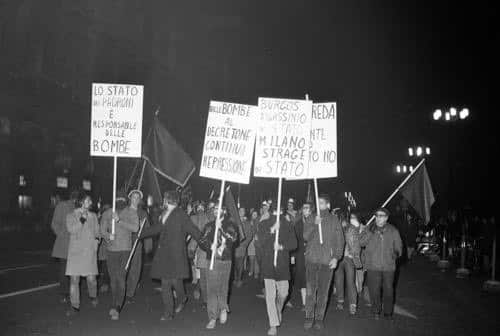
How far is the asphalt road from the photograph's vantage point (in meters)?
9.62

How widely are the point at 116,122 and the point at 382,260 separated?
17.5ft

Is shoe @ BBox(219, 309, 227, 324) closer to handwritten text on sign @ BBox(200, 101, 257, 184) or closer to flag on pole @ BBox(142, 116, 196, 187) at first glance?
handwritten text on sign @ BBox(200, 101, 257, 184)

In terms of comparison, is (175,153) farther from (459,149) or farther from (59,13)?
(59,13)

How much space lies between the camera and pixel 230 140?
36.1ft

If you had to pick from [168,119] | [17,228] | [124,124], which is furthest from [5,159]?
[124,124]

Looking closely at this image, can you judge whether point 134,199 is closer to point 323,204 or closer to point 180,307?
point 180,307

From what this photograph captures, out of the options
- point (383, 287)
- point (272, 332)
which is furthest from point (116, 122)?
point (383, 287)

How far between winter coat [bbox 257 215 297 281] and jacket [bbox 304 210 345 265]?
287mm

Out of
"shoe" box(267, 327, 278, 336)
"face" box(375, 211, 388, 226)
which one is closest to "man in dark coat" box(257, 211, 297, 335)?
"shoe" box(267, 327, 278, 336)

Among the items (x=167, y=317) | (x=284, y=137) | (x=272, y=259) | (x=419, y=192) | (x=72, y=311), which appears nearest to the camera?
(x=272, y=259)

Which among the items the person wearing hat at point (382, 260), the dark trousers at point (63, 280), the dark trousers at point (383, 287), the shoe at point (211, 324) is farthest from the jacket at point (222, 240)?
the dark trousers at point (63, 280)

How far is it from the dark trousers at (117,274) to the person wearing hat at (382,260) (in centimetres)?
405

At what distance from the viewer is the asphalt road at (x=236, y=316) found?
9.62 meters

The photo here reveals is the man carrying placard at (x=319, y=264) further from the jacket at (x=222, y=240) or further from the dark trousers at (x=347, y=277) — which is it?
the dark trousers at (x=347, y=277)
